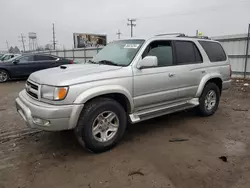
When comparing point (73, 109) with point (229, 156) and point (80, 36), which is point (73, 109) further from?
point (80, 36)

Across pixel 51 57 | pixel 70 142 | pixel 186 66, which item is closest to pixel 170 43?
pixel 186 66

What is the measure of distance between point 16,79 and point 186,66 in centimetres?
1127

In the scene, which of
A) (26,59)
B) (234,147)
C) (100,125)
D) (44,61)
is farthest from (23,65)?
(234,147)

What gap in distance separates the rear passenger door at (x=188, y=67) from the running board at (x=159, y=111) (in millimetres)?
154

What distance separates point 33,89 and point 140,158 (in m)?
1.95

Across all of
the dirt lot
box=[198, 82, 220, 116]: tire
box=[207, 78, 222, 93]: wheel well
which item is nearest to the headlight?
the dirt lot

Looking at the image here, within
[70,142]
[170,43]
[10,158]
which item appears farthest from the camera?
[170,43]

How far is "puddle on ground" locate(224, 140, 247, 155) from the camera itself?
11.3ft

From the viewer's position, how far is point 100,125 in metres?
3.38

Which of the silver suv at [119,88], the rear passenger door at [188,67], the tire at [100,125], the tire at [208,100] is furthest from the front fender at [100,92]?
the tire at [208,100]

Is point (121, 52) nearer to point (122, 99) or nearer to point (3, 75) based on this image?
point (122, 99)

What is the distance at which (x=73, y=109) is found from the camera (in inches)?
119

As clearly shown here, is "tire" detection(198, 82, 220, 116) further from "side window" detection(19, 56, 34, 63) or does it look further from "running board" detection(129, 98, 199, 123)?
"side window" detection(19, 56, 34, 63)

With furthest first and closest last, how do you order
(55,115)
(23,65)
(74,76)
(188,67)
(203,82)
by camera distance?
1. (23,65)
2. (203,82)
3. (188,67)
4. (74,76)
5. (55,115)
